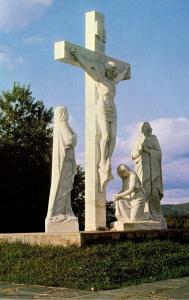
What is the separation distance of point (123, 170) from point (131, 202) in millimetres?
853

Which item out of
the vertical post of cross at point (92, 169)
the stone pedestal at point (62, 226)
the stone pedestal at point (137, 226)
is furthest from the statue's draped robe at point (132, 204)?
the stone pedestal at point (62, 226)

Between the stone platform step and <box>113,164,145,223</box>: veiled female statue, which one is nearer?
the stone platform step

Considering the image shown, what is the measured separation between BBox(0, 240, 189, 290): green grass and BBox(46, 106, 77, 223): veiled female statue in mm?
1138

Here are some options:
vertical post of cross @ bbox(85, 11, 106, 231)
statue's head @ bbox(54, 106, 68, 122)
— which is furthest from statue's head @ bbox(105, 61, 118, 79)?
statue's head @ bbox(54, 106, 68, 122)

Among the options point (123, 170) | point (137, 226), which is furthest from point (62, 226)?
point (123, 170)

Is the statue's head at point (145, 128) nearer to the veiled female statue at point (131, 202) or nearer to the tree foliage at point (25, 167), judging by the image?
the veiled female statue at point (131, 202)

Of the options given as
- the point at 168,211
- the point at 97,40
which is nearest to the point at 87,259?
the point at 97,40

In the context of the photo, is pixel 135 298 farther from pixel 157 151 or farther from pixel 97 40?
pixel 97 40

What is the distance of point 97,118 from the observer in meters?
14.8

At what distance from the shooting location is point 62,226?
12742 mm

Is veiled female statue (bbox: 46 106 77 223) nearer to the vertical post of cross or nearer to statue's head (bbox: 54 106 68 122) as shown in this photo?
statue's head (bbox: 54 106 68 122)

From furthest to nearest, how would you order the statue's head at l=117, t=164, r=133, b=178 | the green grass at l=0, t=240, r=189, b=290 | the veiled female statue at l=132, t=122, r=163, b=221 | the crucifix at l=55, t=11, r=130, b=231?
the veiled female statue at l=132, t=122, r=163, b=221, the statue's head at l=117, t=164, r=133, b=178, the crucifix at l=55, t=11, r=130, b=231, the green grass at l=0, t=240, r=189, b=290

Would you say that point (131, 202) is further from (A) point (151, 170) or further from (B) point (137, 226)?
(A) point (151, 170)

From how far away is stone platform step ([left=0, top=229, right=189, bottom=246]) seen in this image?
1188cm
